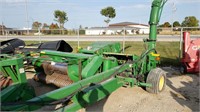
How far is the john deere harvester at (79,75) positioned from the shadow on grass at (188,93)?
48 centimetres

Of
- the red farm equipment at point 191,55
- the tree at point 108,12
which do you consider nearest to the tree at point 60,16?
the tree at point 108,12

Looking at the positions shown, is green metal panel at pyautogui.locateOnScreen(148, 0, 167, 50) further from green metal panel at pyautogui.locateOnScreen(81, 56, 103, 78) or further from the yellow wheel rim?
green metal panel at pyautogui.locateOnScreen(81, 56, 103, 78)

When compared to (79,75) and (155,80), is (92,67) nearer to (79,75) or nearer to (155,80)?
(79,75)

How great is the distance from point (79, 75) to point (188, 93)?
9.78ft

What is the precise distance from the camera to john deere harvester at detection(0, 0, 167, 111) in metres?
3.05

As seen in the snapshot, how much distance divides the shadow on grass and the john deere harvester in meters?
0.48

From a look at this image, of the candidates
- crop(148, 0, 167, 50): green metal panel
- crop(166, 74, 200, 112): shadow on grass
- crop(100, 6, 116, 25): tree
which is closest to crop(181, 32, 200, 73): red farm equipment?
crop(166, 74, 200, 112): shadow on grass

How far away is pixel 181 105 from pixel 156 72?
3.24 feet

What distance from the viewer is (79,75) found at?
439 cm

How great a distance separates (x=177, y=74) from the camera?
7688 millimetres

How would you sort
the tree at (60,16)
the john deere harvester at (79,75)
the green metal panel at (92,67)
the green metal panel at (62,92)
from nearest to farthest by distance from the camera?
the green metal panel at (62,92) < the john deere harvester at (79,75) < the green metal panel at (92,67) < the tree at (60,16)

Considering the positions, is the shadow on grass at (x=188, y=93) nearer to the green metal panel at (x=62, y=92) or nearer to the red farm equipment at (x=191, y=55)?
the red farm equipment at (x=191, y=55)

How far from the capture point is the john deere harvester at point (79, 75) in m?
3.05

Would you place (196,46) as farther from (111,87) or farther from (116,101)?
(111,87)
